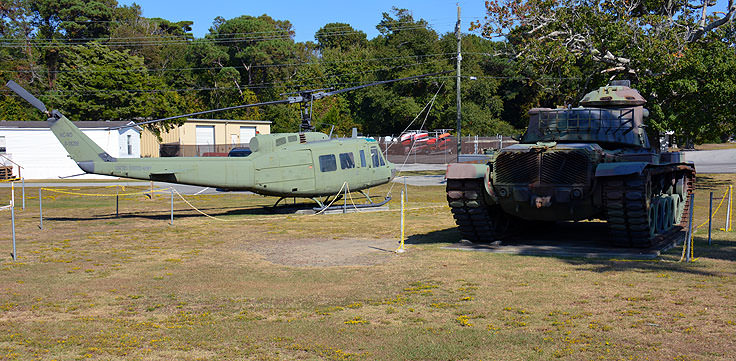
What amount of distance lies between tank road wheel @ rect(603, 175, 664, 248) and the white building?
36.2m

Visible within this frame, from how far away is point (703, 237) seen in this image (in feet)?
51.3

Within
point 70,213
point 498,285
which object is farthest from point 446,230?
point 70,213

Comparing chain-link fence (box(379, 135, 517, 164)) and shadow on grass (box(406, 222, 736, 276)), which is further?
chain-link fence (box(379, 135, 517, 164))

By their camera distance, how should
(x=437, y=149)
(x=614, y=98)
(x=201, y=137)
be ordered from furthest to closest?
(x=437, y=149)
(x=201, y=137)
(x=614, y=98)

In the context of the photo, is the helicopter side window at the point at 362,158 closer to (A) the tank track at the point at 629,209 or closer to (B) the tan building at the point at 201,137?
(A) the tank track at the point at 629,209

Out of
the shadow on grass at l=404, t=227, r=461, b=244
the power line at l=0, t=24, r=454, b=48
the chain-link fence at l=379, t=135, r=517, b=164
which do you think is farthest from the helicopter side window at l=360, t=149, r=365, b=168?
the power line at l=0, t=24, r=454, b=48

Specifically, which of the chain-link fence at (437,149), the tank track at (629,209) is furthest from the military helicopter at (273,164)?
the chain-link fence at (437,149)

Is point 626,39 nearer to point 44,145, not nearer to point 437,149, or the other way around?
point 437,149

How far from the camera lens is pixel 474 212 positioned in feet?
46.4

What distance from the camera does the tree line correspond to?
2892 cm

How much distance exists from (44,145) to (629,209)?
130 ft

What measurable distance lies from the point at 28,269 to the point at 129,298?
367 cm

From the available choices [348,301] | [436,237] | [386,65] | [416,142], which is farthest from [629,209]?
[386,65]

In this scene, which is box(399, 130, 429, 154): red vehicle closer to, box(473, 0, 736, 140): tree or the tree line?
the tree line
